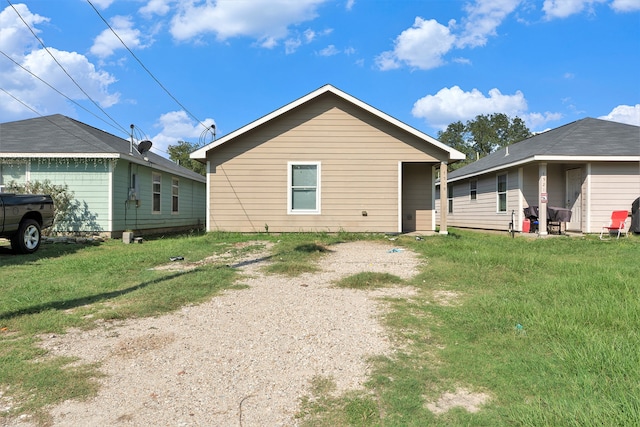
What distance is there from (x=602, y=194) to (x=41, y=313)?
15.4 meters

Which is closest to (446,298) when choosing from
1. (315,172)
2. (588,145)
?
(315,172)

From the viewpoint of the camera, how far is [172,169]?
679 inches

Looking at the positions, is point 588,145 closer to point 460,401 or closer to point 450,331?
Answer: point 450,331

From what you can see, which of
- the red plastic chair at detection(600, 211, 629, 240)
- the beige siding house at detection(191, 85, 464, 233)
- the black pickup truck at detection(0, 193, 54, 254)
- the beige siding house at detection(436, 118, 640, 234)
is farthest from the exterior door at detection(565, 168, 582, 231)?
the black pickup truck at detection(0, 193, 54, 254)

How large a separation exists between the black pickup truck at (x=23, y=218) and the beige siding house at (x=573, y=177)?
434 inches

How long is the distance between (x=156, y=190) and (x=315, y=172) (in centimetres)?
738

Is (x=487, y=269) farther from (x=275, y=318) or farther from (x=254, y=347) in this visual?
(x=254, y=347)

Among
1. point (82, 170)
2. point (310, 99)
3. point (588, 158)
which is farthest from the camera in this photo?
point (588, 158)

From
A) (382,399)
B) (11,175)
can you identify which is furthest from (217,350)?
(11,175)

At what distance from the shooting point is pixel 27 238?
30.6 feet

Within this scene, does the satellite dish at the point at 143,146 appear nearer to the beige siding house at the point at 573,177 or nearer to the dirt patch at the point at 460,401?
the beige siding house at the point at 573,177

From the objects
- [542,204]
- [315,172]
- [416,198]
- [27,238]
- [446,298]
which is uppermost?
[315,172]

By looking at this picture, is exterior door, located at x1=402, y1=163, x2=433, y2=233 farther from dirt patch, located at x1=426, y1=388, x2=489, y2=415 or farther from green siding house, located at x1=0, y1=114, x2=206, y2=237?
dirt patch, located at x1=426, y1=388, x2=489, y2=415

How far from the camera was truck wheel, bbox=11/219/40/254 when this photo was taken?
29.9ft
